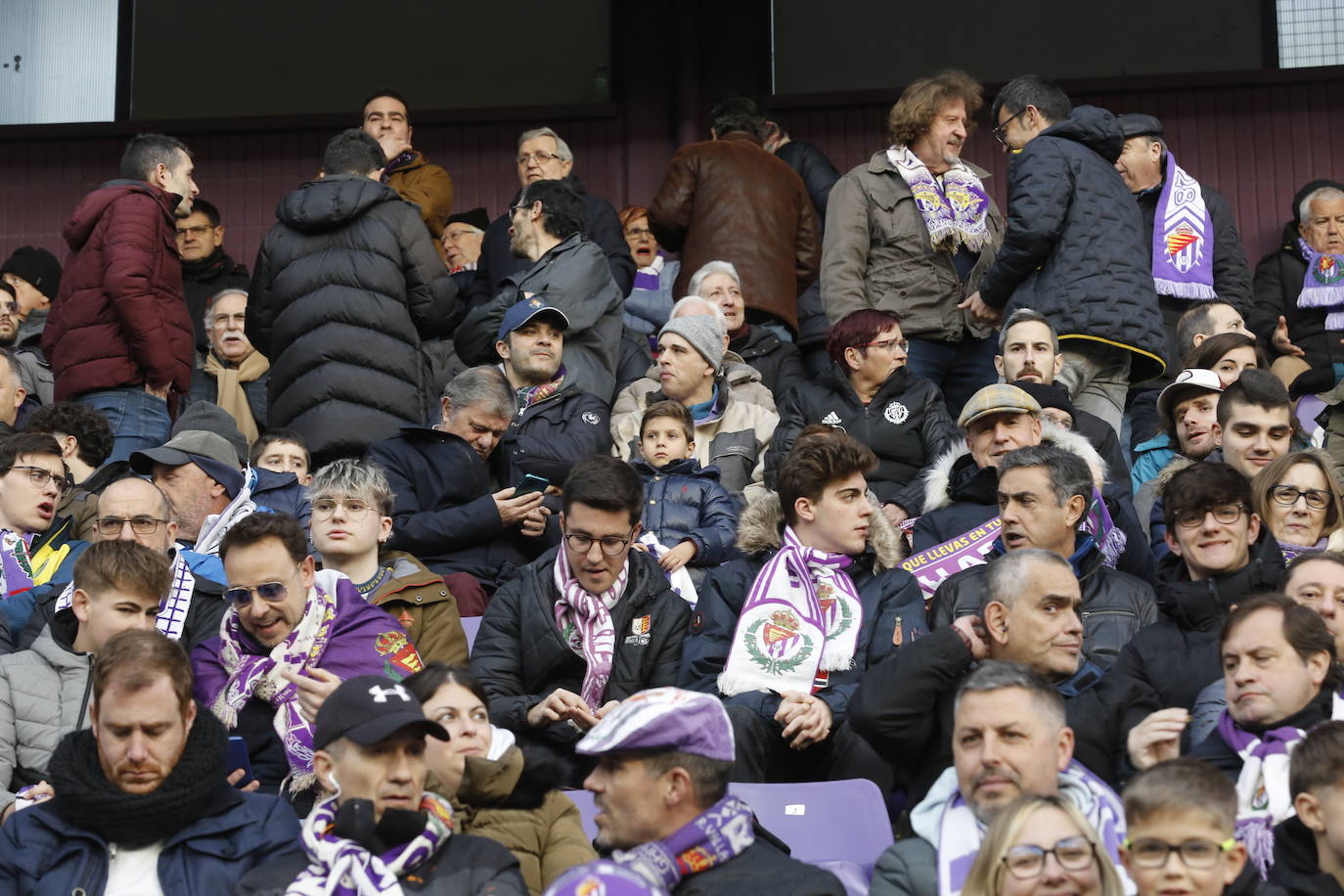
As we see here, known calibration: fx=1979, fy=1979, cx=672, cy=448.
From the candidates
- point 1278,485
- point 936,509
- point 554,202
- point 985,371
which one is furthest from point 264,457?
point 1278,485

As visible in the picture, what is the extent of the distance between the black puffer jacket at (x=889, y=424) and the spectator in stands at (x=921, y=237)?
93cm

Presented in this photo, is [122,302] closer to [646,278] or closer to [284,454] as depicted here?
[284,454]

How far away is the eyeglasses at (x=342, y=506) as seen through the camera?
672 centimetres

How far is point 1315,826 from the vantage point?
179 inches

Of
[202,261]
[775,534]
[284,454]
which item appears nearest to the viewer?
[775,534]

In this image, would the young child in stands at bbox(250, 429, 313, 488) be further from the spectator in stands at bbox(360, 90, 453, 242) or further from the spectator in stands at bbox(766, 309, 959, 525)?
the spectator in stands at bbox(360, 90, 453, 242)

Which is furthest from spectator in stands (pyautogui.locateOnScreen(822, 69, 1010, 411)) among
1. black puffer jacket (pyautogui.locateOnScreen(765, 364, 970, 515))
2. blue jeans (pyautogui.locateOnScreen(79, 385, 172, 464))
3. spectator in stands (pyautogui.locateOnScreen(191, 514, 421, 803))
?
spectator in stands (pyautogui.locateOnScreen(191, 514, 421, 803))

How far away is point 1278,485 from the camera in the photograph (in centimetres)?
662

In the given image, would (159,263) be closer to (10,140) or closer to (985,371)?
(985,371)

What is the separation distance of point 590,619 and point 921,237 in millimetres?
3818

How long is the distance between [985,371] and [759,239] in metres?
1.44

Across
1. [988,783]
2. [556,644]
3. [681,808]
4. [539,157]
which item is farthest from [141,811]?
[539,157]

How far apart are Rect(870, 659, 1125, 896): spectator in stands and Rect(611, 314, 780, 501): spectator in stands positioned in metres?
3.52

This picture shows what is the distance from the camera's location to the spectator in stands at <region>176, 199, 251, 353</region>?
11.4m
